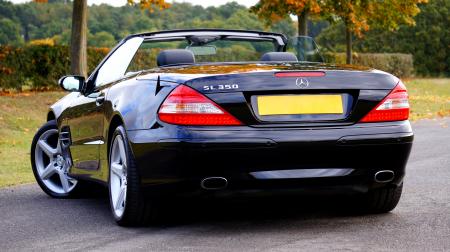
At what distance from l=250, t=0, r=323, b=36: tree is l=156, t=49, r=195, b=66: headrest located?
25851mm

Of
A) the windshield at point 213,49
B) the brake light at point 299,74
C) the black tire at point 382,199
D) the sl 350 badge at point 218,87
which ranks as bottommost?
the black tire at point 382,199

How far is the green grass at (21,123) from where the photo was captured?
11.8 meters

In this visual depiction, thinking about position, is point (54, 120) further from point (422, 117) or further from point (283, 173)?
point (422, 117)

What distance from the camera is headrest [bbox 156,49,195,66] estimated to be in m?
7.05

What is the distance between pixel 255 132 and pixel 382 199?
55.8 inches

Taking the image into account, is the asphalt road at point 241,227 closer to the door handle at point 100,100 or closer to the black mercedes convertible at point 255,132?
the black mercedes convertible at point 255,132

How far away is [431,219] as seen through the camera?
22.0 ft

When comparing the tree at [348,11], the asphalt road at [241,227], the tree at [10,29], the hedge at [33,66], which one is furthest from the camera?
the tree at [10,29]

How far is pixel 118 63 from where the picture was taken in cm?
769

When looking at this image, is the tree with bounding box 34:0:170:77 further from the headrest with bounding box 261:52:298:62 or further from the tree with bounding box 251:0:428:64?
the headrest with bounding box 261:52:298:62

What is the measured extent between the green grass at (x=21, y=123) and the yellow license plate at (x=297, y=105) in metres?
4.86

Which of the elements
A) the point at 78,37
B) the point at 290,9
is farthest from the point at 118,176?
the point at 290,9

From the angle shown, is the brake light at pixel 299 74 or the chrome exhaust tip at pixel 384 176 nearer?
the brake light at pixel 299 74

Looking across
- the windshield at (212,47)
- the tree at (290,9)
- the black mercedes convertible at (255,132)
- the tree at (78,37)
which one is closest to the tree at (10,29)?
the tree at (290,9)
